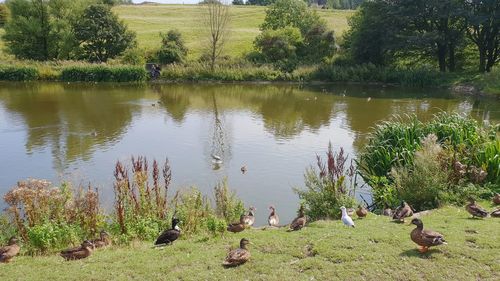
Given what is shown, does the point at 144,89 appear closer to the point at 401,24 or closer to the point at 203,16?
the point at 203,16

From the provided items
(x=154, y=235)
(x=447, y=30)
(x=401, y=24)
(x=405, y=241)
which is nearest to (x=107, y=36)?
(x=401, y=24)

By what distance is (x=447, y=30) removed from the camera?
4612 centimetres

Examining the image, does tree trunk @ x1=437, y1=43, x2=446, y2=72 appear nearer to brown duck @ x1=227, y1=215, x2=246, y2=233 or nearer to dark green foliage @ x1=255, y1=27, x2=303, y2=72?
dark green foliage @ x1=255, y1=27, x2=303, y2=72

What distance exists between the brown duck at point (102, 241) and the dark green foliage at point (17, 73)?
44.2 m

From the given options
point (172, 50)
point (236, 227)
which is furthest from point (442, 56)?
point (236, 227)

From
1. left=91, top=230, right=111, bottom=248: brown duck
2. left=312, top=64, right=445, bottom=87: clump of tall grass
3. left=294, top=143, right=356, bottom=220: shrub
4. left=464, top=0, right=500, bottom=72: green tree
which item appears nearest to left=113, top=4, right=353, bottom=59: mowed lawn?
left=312, top=64, right=445, bottom=87: clump of tall grass

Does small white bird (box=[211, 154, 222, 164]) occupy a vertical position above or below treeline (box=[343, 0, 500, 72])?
below

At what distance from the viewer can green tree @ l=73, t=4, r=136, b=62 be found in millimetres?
53156

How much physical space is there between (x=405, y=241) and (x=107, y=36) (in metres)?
A: 50.5

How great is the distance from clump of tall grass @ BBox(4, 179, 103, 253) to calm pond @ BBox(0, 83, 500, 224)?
110 inches

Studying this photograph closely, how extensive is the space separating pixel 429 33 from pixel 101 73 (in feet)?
110

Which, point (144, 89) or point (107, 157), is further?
point (144, 89)

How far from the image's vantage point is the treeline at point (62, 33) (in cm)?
5344

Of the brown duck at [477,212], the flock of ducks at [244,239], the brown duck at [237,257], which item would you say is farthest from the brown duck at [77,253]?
the brown duck at [477,212]
